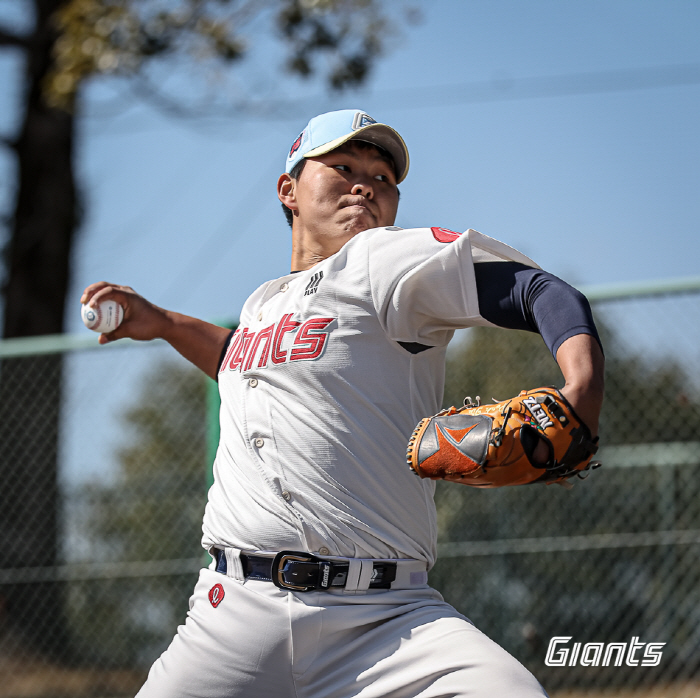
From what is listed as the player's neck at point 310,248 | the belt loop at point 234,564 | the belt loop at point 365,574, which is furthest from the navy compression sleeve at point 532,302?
the belt loop at point 234,564

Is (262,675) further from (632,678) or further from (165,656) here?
(632,678)

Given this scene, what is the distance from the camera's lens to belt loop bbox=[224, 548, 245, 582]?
7.25 feet

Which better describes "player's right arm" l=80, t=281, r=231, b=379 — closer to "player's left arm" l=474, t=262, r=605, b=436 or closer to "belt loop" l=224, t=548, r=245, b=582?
"belt loop" l=224, t=548, r=245, b=582

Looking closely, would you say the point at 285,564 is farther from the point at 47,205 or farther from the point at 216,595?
the point at 47,205

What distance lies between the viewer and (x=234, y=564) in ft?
7.31

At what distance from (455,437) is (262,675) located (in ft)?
2.75

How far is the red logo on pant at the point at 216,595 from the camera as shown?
87.8 inches

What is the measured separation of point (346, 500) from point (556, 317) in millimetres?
699

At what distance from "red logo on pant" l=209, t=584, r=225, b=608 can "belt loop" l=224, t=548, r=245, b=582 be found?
0.04m

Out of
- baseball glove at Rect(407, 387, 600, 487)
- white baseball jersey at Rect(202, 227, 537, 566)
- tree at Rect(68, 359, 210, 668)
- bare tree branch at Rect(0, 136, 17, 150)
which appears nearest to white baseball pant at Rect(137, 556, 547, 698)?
white baseball jersey at Rect(202, 227, 537, 566)

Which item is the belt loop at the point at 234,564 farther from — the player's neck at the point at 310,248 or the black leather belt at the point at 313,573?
the player's neck at the point at 310,248

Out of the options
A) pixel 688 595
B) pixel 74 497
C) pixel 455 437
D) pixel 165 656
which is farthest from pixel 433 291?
pixel 74 497

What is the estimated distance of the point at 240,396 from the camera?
2.38 metres

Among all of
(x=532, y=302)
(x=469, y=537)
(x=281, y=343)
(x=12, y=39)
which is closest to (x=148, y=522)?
(x=469, y=537)
